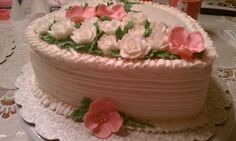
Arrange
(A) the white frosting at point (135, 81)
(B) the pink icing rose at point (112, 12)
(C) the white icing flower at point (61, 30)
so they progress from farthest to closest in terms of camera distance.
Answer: (B) the pink icing rose at point (112, 12), (C) the white icing flower at point (61, 30), (A) the white frosting at point (135, 81)

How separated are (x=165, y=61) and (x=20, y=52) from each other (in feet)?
2.71

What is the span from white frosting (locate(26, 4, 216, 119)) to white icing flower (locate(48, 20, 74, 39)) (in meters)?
0.04

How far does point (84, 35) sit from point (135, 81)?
0.17 metres

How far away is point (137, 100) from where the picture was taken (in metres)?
0.78

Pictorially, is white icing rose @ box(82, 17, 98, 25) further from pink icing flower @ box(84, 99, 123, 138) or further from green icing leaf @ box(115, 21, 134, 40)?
pink icing flower @ box(84, 99, 123, 138)

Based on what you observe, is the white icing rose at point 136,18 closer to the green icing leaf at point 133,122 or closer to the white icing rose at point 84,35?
the white icing rose at point 84,35

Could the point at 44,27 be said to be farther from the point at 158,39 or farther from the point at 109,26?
the point at 158,39

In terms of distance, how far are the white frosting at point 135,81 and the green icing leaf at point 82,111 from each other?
17 mm

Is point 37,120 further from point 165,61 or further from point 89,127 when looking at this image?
point 165,61

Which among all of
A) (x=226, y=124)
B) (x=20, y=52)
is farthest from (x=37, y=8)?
(x=226, y=124)

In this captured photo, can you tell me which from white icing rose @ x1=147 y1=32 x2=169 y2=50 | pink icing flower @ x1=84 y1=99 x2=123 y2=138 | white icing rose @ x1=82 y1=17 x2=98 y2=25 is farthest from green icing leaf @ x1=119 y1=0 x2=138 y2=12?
pink icing flower @ x1=84 y1=99 x2=123 y2=138

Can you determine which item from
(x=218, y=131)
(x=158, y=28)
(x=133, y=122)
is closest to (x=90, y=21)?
(x=158, y=28)

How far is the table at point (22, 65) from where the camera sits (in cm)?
95

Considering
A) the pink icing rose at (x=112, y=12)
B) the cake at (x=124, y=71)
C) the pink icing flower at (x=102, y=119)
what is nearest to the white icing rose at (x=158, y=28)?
the cake at (x=124, y=71)
